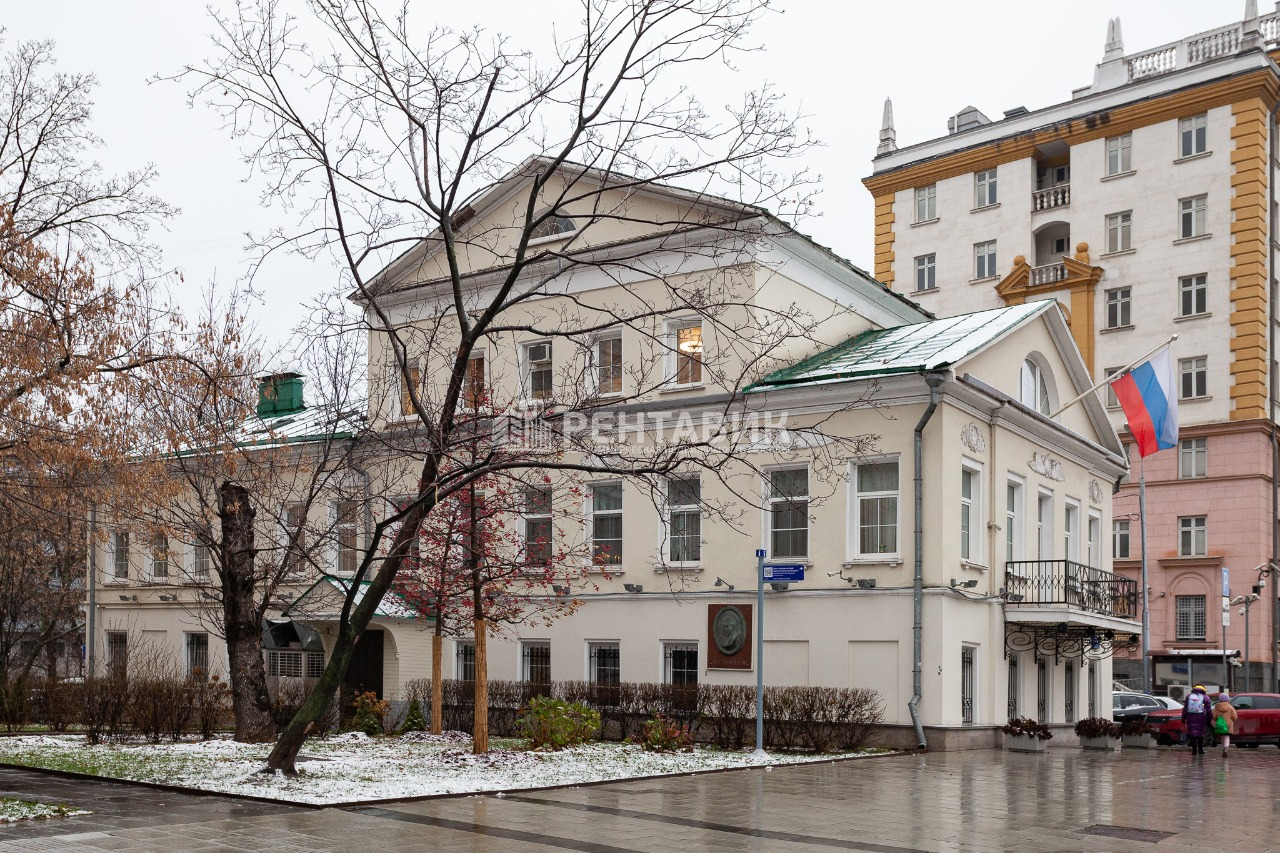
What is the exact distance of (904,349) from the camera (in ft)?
93.0

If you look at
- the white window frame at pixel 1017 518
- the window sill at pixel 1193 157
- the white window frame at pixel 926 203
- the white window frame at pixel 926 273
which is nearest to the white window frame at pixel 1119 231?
the window sill at pixel 1193 157

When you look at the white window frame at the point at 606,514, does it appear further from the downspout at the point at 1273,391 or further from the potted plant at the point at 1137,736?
the downspout at the point at 1273,391

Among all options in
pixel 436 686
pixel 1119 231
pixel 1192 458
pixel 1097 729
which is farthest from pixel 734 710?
pixel 1119 231

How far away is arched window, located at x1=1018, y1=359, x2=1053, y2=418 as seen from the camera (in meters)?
31.0

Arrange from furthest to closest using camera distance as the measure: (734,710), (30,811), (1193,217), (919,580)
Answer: (1193,217), (919,580), (734,710), (30,811)

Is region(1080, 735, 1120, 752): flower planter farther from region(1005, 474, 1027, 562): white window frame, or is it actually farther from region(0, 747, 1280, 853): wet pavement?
region(0, 747, 1280, 853): wet pavement

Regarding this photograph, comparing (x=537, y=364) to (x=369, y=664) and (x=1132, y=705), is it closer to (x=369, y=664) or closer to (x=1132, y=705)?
(x=369, y=664)

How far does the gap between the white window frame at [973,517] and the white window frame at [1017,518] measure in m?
2.09

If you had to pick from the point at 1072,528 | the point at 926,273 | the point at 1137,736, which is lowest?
the point at 1137,736

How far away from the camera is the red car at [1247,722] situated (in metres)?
34.9

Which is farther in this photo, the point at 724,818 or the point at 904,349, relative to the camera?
the point at 904,349

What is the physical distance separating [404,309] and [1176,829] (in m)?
23.0

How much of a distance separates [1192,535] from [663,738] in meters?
36.2

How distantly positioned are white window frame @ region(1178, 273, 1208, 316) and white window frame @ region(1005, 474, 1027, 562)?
2615 cm
